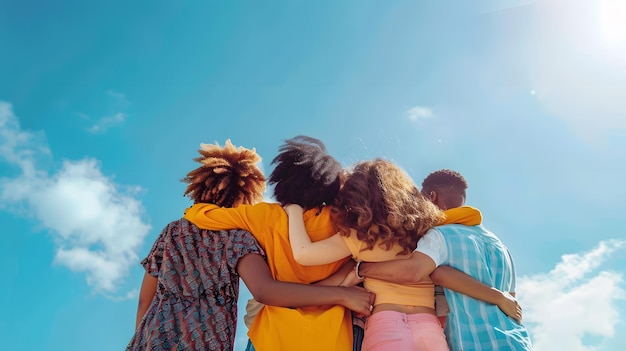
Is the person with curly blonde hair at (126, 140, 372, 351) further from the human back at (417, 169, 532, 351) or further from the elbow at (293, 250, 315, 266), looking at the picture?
the human back at (417, 169, 532, 351)

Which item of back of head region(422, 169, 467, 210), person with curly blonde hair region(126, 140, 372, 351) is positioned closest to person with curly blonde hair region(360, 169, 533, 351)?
person with curly blonde hair region(126, 140, 372, 351)

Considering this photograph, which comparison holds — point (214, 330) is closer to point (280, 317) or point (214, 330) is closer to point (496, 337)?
point (280, 317)

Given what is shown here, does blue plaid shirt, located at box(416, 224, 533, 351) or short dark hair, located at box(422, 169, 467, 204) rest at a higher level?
short dark hair, located at box(422, 169, 467, 204)

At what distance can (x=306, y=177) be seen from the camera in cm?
430

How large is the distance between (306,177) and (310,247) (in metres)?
0.58

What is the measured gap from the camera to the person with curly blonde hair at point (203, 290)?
3.93 m

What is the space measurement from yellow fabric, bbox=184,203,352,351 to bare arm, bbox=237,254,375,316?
6cm

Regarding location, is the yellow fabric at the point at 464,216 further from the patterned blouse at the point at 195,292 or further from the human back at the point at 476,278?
the patterned blouse at the point at 195,292

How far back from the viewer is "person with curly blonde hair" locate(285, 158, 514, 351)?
3869mm

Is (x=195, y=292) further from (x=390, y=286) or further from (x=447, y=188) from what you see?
(x=447, y=188)

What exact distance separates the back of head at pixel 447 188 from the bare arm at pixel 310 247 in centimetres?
123

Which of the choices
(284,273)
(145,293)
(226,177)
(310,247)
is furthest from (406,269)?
(145,293)

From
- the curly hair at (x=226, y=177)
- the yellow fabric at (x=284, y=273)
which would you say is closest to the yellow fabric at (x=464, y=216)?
the yellow fabric at (x=284, y=273)

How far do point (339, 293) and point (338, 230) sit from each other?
47 centimetres
